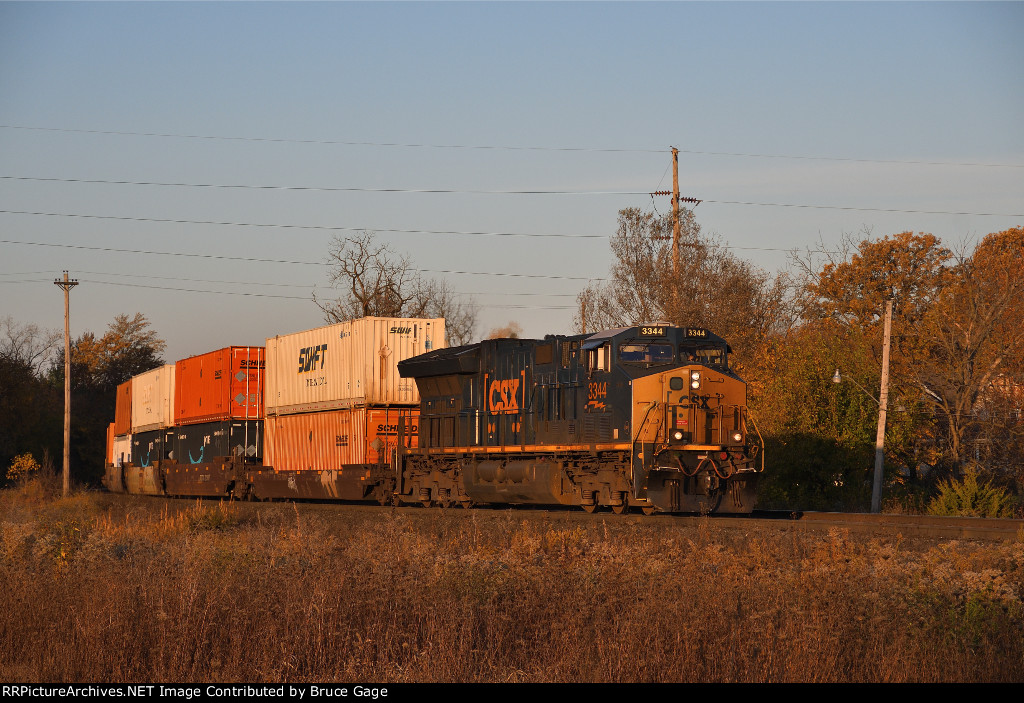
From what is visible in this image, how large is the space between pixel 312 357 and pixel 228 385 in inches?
183

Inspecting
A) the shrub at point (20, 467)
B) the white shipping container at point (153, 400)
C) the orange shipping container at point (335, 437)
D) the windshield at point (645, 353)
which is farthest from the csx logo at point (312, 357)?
the shrub at point (20, 467)

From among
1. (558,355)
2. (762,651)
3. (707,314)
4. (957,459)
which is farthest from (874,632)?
(707,314)

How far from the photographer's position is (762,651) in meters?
9.54

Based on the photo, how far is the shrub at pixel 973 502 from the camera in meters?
23.0

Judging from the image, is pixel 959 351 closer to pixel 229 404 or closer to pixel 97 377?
pixel 229 404

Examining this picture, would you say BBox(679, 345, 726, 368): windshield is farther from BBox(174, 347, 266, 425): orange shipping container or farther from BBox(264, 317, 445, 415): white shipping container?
BBox(174, 347, 266, 425): orange shipping container

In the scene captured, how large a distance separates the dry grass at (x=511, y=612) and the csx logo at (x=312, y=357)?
1566cm

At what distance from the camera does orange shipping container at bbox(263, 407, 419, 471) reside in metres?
28.7

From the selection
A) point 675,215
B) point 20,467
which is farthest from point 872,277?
point 20,467

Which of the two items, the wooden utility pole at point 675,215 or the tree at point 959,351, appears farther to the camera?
the wooden utility pole at point 675,215

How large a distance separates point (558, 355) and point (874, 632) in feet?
44.0

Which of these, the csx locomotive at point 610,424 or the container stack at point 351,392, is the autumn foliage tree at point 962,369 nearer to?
the csx locomotive at point 610,424

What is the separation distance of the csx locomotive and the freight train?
4 cm
